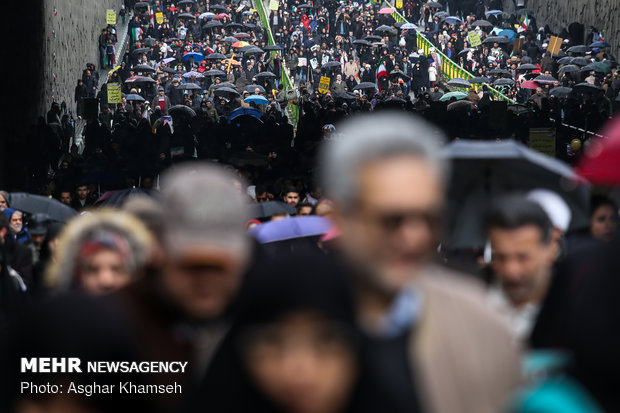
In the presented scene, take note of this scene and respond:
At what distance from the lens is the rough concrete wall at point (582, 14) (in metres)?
33.2

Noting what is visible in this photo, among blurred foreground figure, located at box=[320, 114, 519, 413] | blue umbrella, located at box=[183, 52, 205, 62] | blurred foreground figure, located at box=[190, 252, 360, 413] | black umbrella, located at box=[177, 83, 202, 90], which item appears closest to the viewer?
blurred foreground figure, located at box=[190, 252, 360, 413]

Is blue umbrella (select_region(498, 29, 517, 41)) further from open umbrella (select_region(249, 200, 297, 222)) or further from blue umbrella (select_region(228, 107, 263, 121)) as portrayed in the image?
open umbrella (select_region(249, 200, 297, 222))

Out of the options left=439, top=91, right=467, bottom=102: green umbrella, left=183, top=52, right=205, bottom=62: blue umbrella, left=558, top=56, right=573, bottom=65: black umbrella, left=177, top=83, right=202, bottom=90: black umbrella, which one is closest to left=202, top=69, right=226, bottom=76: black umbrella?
left=177, top=83, right=202, bottom=90: black umbrella

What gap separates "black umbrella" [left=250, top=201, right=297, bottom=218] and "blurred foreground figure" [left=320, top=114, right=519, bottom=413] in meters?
7.54

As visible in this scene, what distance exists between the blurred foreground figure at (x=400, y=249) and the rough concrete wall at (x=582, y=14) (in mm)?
31705

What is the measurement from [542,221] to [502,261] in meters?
0.20

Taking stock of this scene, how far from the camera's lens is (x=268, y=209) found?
10.2 m

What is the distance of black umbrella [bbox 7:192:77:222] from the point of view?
9205 mm

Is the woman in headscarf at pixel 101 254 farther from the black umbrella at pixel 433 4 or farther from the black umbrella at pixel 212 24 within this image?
the black umbrella at pixel 433 4

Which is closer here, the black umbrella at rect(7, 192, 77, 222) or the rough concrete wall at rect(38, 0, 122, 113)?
the black umbrella at rect(7, 192, 77, 222)

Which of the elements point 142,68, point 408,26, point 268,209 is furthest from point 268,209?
point 408,26

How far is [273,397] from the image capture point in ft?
6.67

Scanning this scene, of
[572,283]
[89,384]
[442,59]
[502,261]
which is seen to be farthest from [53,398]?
[442,59]

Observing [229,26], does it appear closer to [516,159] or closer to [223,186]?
[516,159]
